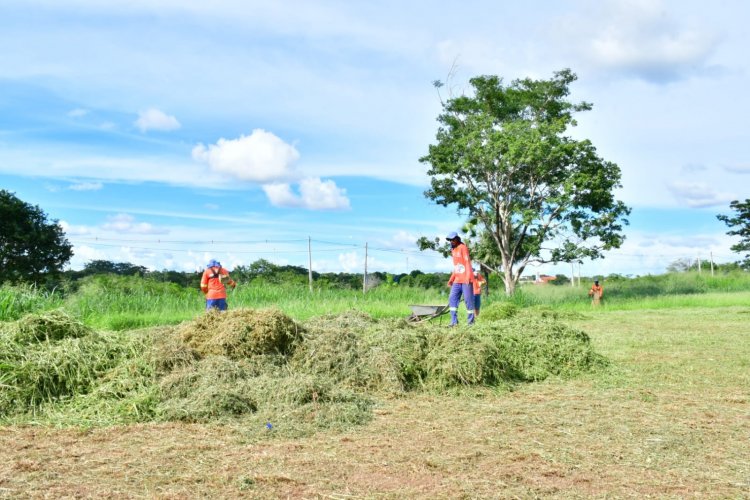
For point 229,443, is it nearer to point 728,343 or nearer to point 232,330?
point 232,330

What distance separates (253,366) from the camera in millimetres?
6402

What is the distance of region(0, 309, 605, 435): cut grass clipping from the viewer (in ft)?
18.0

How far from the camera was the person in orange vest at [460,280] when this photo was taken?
1069 cm

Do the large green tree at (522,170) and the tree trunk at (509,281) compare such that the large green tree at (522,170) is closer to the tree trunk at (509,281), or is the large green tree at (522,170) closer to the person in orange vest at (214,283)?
the tree trunk at (509,281)

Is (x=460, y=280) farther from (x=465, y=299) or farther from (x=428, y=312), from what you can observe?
(x=428, y=312)

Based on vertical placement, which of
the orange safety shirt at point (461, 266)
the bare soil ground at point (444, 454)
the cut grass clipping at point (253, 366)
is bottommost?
the bare soil ground at point (444, 454)

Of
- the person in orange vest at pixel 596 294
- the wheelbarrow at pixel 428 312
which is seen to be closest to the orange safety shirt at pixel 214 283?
the wheelbarrow at pixel 428 312

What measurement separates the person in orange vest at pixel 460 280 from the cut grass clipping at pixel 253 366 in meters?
2.47

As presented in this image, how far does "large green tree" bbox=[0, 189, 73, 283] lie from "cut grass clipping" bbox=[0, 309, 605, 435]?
791 inches

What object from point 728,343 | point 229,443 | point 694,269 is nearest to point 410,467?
point 229,443

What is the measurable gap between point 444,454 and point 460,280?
6.65 meters

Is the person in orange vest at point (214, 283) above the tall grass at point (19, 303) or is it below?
above

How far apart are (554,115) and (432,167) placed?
16.4 ft

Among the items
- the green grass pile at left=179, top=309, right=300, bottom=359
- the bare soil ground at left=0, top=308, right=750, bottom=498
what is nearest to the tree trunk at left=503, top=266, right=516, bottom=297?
the bare soil ground at left=0, top=308, right=750, bottom=498
